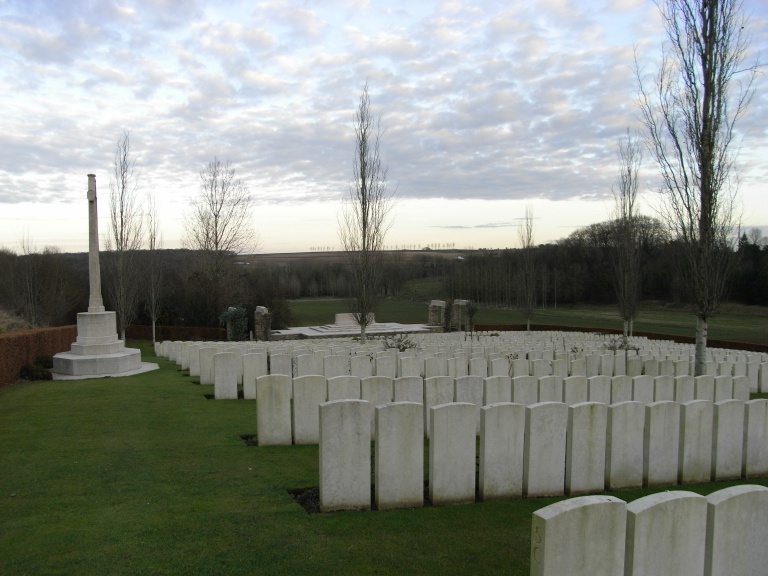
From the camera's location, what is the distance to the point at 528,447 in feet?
18.8

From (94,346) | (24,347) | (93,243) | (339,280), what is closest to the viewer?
(24,347)

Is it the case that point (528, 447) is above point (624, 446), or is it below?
above

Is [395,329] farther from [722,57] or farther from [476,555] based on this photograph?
[476,555]

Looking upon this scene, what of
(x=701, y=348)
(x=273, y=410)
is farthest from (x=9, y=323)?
(x=701, y=348)

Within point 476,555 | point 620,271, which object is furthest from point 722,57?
point 620,271

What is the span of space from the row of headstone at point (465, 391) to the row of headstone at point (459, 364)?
1.11m

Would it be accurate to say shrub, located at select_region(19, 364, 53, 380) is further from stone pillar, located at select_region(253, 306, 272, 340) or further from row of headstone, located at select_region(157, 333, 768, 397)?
stone pillar, located at select_region(253, 306, 272, 340)

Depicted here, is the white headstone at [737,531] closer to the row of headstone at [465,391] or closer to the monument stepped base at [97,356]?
the row of headstone at [465,391]

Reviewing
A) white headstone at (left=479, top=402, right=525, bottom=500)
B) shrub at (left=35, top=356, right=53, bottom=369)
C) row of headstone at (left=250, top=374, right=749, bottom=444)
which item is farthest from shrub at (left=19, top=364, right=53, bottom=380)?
white headstone at (left=479, top=402, right=525, bottom=500)

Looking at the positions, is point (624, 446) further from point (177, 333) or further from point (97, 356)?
point (177, 333)

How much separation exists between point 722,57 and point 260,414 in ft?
36.2

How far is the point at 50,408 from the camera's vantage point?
966cm

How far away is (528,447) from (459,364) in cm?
511

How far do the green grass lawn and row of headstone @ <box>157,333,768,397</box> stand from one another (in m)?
2.68
